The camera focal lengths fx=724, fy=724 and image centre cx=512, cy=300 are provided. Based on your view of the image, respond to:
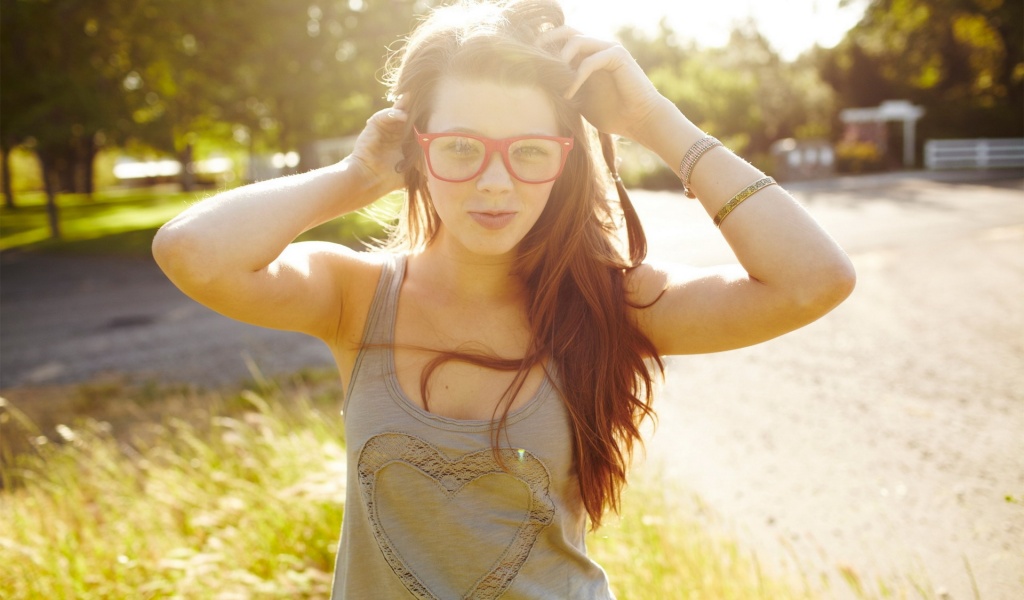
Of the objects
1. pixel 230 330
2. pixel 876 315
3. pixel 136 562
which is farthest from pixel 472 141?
pixel 230 330

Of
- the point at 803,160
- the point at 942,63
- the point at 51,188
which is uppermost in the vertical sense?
the point at 942,63

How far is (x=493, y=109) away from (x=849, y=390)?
16.2 ft

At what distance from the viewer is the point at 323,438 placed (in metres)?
3.96

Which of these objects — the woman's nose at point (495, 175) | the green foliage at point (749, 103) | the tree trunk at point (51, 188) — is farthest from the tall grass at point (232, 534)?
the green foliage at point (749, 103)

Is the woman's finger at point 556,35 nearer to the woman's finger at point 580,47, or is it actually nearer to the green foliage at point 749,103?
the woman's finger at point 580,47

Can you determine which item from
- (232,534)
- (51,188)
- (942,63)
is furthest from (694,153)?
(942,63)

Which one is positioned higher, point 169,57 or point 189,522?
point 169,57

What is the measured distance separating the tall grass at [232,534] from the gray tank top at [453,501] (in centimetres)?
103

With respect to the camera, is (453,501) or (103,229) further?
(103,229)

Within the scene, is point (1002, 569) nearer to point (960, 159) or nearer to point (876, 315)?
point (876, 315)

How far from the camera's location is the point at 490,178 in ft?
5.37

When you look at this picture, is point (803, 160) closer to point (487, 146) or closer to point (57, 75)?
point (57, 75)

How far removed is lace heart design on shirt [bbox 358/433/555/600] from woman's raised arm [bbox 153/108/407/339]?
39cm

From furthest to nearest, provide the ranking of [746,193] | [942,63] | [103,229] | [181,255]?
1. [942,63]
2. [103,229]
3. [746,193]
4. [181,255]
